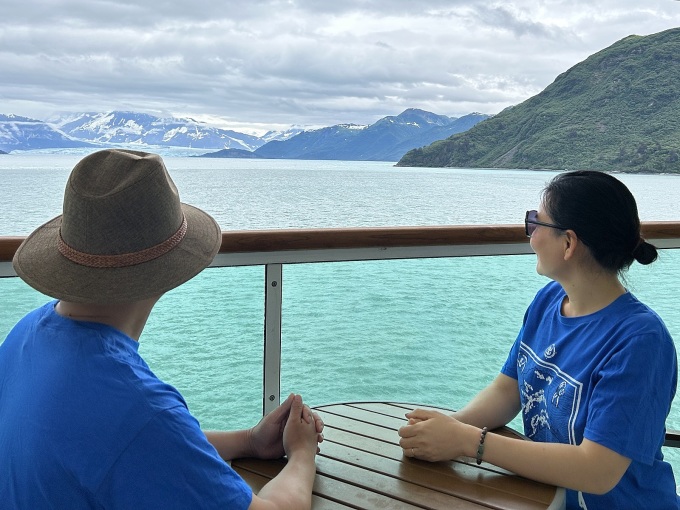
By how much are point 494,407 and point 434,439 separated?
311 mm

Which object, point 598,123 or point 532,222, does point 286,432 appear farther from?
point 598,123

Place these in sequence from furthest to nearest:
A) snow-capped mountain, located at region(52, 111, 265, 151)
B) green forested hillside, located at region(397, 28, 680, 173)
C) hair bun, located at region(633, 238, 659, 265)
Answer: snow-capped mountain, located at region(52, 111, 265, 151) → green forested hillside, located at region(397, 28, 680, 173) → hair bun, located at region(633, 238, 659, 265)

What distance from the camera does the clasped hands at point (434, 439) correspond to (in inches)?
55.2

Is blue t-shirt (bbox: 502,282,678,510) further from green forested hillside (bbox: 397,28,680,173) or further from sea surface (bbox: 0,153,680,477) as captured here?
green forested hillside (bbox: 397,28,680,173)

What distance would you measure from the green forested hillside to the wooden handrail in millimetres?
23582

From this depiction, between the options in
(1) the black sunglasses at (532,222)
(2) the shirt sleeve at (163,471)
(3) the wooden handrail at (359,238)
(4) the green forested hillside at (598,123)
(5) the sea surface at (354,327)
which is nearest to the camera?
(2) the shirt sleeve at (163,471)

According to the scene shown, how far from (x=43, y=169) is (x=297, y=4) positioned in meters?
21.9

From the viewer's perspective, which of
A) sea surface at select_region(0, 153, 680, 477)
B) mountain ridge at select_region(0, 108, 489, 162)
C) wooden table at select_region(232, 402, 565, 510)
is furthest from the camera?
mountain ridge at select_region(0, 108, 489, 162)

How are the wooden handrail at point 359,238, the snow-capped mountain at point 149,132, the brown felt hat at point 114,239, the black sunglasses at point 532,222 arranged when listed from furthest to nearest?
the snow-capped mountain at point 149,132 < the wooden handrail at point 359,238 < the black sunglasses at point 532,222 < the brown felt hat at point 114,239

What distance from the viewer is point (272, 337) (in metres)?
2.19

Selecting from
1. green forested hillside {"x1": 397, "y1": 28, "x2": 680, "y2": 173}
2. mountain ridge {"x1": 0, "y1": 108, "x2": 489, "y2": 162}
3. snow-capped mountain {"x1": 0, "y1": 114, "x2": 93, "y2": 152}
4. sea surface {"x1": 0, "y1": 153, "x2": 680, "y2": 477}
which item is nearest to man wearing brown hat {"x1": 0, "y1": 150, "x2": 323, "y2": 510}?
sea surface {"x1": 0, "y1": 153, "x2": 680, "y2": 477}

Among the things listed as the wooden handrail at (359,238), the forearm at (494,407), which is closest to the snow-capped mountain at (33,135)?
the wooden handrail at (359,238)

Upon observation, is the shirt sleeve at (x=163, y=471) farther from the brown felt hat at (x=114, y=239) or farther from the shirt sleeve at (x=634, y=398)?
the shirt sleeve at (x=634, y=398)

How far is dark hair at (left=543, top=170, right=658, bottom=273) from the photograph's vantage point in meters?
1.43
